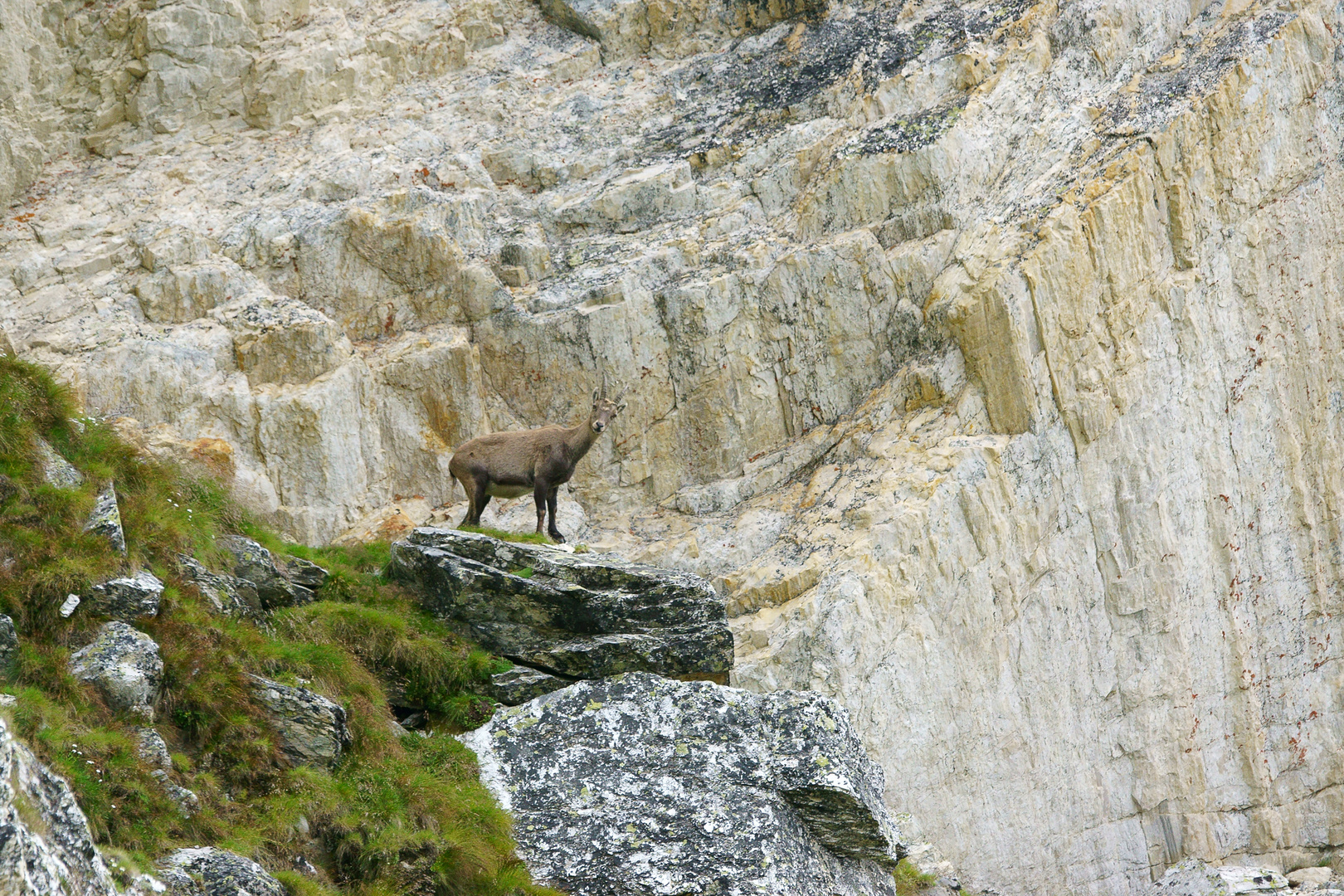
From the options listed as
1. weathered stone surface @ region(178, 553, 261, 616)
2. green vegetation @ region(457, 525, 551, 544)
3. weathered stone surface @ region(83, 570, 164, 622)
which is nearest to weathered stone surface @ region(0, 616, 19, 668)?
weathered stone surface @ region(83, 570, 164, 622)

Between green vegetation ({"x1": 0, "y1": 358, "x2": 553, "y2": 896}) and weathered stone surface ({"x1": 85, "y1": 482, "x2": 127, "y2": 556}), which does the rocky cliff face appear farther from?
weathered stone surface ({"x1": 85, "y1": 482, "x2": 127, "y2": 556})

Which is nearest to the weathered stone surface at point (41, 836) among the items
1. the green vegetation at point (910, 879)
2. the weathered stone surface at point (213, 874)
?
the weathered stone surface at point (213, 874)

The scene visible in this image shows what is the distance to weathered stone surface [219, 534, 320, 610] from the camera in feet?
35.8

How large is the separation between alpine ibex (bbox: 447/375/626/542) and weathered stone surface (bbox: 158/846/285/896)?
7220 mm

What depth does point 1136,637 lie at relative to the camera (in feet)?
53.6

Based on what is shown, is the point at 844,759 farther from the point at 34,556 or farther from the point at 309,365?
the point at 309,365

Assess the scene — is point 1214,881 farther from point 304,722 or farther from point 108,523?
point 108,523

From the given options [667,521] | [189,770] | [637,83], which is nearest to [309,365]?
[667,521]

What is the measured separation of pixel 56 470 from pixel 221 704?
2.60 m

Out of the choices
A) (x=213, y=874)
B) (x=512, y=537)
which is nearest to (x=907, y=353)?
Result: (x=512, y=537)

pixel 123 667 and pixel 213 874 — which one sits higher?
pixel 123 667

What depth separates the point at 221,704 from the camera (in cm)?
866

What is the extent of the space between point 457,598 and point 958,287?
28.6ft

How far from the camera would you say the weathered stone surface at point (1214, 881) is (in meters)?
14.6
